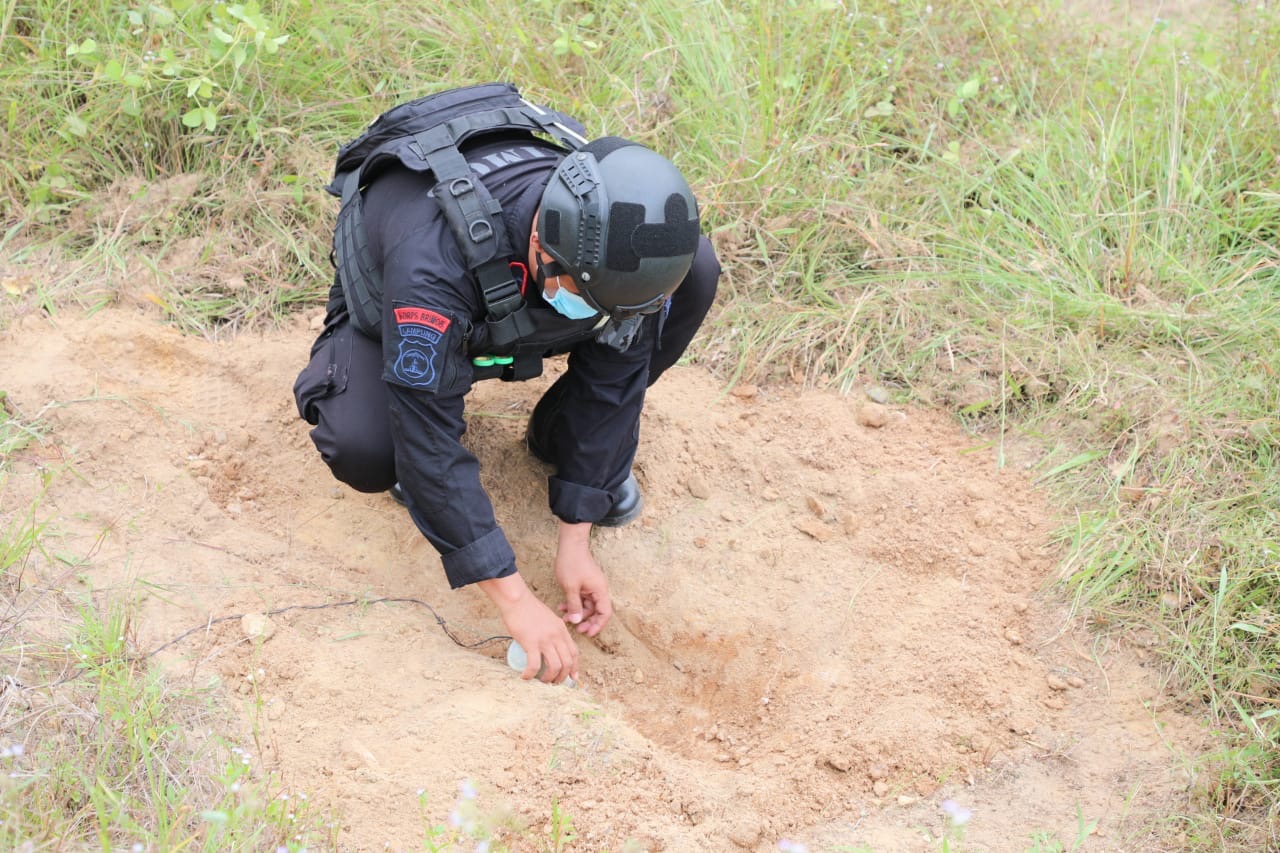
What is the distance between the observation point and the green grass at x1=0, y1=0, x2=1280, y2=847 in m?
2.99

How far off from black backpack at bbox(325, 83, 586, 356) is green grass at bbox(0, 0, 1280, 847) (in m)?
0.98

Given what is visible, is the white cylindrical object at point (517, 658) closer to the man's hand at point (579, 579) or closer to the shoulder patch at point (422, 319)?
the man's hand at point (579, 579)

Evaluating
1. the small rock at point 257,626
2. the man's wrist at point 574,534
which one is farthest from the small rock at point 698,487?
the small rock at point 257,626

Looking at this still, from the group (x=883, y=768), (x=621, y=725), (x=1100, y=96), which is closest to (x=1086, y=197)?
(x=1100, y=96)

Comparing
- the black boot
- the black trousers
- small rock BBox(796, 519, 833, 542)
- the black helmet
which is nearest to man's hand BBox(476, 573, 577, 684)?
the black trousers

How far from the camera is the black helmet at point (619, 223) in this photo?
73.1 inches

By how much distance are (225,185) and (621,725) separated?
2129 millimetres

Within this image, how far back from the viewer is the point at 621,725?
221 centimetres

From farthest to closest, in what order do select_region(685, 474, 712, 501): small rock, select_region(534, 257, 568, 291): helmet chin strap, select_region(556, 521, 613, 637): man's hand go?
select_region(685, 474, 712, 501): small rock, select_region(556, 521, 613, 637): man's hand, select_region(534, 257, 568, 291): helmet chin strap

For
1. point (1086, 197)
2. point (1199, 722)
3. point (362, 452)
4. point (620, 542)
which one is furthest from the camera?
point (1086, 197)

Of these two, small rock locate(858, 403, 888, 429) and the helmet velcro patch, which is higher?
the helmet velcro patch

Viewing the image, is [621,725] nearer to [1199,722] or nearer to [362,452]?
[362,452]

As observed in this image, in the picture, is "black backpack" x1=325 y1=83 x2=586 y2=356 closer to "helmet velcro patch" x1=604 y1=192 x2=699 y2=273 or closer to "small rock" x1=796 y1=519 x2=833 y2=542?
"helmet velcro patch" x1=604 y1=192 x2=699 y2=273

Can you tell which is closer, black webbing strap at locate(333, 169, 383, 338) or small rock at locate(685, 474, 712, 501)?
black webbing strap at locate(333, 169, 383, 338)
